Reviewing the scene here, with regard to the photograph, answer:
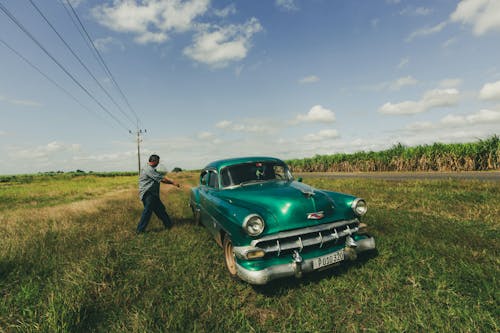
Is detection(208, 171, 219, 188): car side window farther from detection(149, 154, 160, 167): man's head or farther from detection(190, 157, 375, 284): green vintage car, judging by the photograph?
detection(149, 154, 160, 167): man's head

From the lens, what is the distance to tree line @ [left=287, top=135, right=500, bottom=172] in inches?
752

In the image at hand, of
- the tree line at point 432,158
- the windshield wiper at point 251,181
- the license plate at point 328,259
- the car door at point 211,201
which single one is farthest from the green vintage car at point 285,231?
the tree line at point 432,158

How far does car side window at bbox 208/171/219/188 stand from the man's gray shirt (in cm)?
170

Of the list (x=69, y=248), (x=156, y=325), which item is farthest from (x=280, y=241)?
(x=69, y=248)

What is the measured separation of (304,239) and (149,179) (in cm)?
453

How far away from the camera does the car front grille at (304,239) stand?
296 cm

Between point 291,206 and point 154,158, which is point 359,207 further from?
point 154,158

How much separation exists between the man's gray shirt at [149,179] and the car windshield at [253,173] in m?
2.40

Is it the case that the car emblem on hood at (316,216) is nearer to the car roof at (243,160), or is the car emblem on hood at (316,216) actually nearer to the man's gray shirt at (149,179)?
the car roof at (243,160)

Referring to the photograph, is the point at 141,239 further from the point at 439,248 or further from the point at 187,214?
the point at 439,248

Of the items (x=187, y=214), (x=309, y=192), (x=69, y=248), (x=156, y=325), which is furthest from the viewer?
(x=187, y=214)

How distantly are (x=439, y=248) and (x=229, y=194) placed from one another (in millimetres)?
3527

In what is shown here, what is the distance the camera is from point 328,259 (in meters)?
3.09

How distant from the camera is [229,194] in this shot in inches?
156
